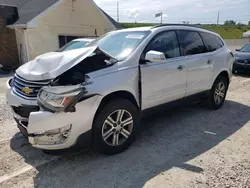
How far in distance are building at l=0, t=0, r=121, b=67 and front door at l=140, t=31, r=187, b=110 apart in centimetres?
1163

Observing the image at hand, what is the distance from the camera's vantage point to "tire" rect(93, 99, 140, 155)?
3160 millimetres

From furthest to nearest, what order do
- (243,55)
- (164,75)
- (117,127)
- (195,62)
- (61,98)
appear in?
(243,55) → (195,62) → (164,75) → (117,127) → (61,98)

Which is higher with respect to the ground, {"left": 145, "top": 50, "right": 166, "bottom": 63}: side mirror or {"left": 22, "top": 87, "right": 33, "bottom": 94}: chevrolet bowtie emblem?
{"left": 145, "top": 50, "right": 166, "bottom": 63}: side mirror

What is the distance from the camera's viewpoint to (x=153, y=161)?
3250 millimetres

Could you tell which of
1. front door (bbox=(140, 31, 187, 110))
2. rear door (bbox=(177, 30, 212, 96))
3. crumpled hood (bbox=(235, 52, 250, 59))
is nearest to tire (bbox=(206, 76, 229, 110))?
rear door (bbox=(177, 30, 212, 96))

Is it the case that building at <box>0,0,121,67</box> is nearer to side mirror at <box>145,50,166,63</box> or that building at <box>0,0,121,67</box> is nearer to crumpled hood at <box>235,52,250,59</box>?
crumpled hood at <box>235,52,250,59</box>

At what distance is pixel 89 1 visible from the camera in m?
15.8

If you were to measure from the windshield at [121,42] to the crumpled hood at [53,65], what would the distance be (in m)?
0.56

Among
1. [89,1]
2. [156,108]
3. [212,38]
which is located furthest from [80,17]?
[156,108]

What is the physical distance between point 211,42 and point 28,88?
3.97 meters

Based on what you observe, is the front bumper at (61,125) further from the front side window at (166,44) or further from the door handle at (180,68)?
the door handle at (180,68)

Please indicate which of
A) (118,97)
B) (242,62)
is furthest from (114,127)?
(242,62)

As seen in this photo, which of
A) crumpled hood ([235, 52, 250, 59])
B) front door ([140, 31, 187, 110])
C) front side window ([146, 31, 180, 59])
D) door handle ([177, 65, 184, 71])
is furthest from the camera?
crumpled hood ([235, 52, 250, 59])

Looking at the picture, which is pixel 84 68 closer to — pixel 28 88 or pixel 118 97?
pixel 118 97
